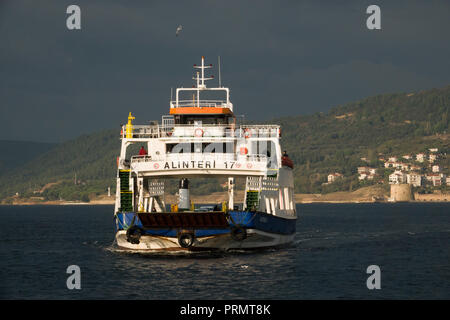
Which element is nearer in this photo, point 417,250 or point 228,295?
point 228,295

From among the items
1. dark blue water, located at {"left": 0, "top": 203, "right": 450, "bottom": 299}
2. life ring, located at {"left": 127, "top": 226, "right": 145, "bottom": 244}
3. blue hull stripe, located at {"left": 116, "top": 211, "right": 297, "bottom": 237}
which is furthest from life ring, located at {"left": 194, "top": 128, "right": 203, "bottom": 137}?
dark blue water, located at {"left": 0, "top": 203, "right": 450, "bottom": 299}

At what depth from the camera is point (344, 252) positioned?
51.1 meters

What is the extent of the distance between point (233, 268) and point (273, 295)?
22.9 feet

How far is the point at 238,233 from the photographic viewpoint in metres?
42.8

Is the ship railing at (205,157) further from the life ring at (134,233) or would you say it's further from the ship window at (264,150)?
the life ring at (134,233)

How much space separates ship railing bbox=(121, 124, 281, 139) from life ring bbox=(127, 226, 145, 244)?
7215 mm

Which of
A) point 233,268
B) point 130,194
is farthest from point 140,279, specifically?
point 130,194

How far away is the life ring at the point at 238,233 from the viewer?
140 ft

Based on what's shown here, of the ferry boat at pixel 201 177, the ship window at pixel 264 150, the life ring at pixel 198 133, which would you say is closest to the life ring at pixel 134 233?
the ferry boat at pixel 201 177

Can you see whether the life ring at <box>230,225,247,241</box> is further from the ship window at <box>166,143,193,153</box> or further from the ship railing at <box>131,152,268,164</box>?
the ship window at <box>166,143,193,153</box>

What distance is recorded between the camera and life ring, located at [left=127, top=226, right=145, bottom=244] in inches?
1718

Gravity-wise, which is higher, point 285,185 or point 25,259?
point 285,185

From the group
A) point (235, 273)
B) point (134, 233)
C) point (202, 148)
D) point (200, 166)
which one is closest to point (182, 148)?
point (202, 148)

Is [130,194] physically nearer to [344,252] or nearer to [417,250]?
[344,252]
